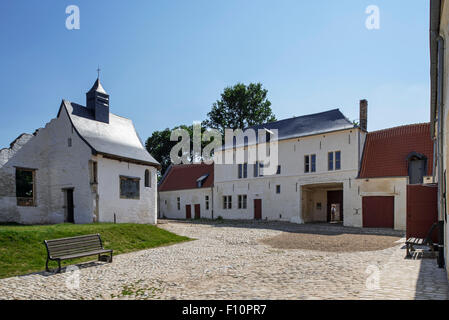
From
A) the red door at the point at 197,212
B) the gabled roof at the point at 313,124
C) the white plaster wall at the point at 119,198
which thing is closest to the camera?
the white plaster wall at the point at 119,198

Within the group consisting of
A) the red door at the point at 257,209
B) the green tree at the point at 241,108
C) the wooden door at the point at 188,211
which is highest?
the green tree at the point at 241,108

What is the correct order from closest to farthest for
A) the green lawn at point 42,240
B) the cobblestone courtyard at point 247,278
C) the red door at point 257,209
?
1. the cobblestone courtyard at point 247,278
2. the green lawn at point 42,240
3. the red door at point 257,209

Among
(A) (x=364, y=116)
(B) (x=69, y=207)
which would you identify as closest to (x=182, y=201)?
(B) (x=69, y=207)

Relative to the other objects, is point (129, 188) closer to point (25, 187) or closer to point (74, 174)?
point (74, 174)

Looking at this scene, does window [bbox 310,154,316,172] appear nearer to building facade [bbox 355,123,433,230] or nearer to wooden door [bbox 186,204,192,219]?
building facade [bbox 355,123,433,230]

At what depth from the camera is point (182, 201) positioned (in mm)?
37594

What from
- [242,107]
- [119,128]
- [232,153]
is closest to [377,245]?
[119,128]

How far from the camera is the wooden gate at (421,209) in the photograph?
1132 centimetres

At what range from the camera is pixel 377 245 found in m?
13.9

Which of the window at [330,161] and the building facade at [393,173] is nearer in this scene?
the building facade at [393,173]

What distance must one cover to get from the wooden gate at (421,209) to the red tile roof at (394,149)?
1213 cm

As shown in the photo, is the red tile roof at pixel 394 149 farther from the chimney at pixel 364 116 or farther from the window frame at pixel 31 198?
the window frame at pixel 31 198

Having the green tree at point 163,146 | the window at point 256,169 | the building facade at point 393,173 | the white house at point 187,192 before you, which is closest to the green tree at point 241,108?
the green tree at point 163,146
